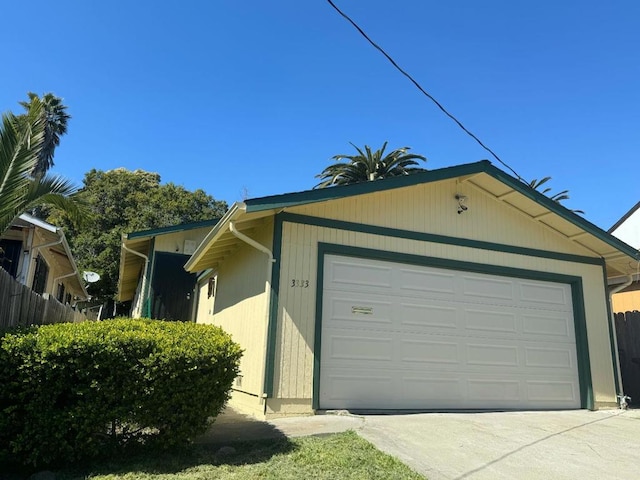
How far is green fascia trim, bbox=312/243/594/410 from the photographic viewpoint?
7450 millimetres

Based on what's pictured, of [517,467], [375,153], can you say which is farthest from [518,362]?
[375,153]

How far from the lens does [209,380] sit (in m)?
4.91

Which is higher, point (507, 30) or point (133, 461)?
point (507, 30)

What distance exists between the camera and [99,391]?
4.50 metres

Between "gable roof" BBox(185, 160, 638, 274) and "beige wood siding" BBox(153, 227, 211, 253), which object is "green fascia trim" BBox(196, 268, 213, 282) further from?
"gable roof" BBox(185, 160, 638, 274)

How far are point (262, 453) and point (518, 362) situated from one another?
5633mm

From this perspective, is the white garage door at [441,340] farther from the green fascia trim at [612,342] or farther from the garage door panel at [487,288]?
the green fascia trim at [612,342]

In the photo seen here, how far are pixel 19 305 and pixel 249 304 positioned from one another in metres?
3.42

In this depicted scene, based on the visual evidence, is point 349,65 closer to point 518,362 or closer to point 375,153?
point 518,362

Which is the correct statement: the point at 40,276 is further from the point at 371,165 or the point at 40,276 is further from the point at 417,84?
the point at 371,165

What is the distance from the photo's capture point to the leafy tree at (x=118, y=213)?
30.1 m

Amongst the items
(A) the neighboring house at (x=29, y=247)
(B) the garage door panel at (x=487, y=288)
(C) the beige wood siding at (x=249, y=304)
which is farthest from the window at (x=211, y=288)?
(B) the garage door panel at (x=487, y=288)

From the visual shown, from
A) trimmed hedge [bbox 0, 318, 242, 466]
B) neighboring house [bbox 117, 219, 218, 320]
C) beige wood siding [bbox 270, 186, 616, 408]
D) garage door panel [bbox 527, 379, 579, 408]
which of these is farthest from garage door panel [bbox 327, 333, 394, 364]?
neighboring house [bbox 117, 219, 218, 320]

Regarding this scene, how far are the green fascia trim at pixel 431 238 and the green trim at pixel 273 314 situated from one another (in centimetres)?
26
